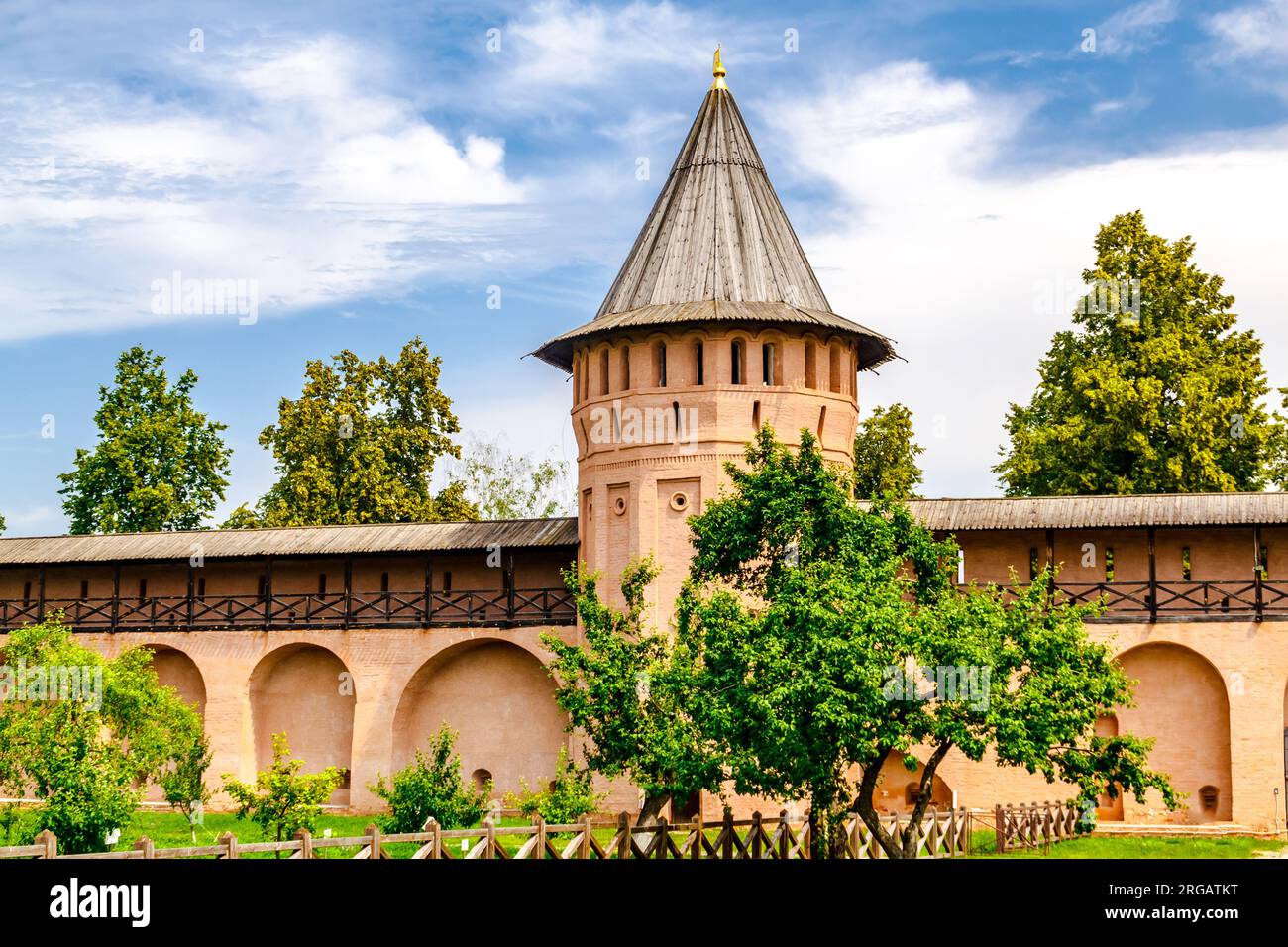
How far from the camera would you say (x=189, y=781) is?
26.1m

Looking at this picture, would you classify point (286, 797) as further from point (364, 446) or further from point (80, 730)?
point (364, 446)

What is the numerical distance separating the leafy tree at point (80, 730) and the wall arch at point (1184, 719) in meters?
15.8

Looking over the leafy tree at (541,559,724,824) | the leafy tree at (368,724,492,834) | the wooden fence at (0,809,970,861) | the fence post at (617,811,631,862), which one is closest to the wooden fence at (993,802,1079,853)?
the wooden fence at (0,809,970,861)

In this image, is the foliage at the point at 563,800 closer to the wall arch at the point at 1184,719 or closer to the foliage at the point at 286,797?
the foliage at the point at 286,797

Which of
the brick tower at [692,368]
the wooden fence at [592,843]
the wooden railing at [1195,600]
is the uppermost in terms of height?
the brick tower at [692,368]

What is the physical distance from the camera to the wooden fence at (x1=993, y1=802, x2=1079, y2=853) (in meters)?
23.8

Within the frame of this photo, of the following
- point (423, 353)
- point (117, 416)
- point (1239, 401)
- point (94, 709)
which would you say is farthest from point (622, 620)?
point (117, 416)

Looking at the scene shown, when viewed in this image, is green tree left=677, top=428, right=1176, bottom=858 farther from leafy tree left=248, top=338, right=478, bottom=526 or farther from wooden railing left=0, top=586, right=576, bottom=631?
leafy tree left=248, top=338, right=478, bottom=526

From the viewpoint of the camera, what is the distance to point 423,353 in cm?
3975

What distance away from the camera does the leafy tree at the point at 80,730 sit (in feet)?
72.7

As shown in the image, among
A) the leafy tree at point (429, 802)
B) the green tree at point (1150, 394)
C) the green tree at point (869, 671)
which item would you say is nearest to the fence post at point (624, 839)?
the green tree at point (869, 671)

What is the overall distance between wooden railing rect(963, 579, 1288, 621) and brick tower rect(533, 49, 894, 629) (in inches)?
203

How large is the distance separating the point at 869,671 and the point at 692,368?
9986mm
